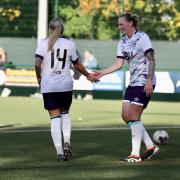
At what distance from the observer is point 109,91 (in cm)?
2688

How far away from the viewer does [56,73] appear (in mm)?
10234

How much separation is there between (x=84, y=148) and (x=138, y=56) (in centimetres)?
223

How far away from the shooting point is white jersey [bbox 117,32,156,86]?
33.1 feet

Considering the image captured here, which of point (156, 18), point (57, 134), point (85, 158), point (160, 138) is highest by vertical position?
point (57, 134)

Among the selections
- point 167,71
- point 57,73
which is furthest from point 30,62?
point 57,73

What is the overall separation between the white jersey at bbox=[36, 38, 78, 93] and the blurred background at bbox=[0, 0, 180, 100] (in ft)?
50.7

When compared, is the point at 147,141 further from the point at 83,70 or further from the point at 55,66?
the point at 55,66

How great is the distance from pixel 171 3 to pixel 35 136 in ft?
64.1

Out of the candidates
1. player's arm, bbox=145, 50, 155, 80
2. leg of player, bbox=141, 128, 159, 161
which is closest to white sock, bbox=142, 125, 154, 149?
leg of player, bbox=141, 128, 159, 161

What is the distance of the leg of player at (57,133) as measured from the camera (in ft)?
33.4

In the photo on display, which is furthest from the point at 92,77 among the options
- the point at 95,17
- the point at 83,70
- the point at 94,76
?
the point at 95,17

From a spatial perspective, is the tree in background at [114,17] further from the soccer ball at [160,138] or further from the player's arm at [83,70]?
the player's arm at [83,70]

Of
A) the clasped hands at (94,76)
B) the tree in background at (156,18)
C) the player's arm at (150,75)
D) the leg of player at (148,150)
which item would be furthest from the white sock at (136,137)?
the tree in background at (156,18)

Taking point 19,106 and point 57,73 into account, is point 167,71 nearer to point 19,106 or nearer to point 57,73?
point 19,106
